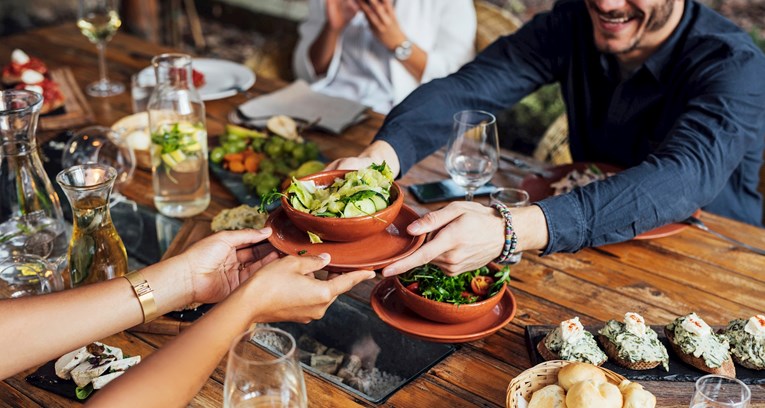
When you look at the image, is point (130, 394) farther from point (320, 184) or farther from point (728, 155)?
point (728, 155)

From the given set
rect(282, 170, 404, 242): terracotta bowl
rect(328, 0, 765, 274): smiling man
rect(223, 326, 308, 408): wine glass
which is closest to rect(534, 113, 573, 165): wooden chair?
rect(328, 0, 765, 274): smiling man

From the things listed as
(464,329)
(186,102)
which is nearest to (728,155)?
(464,329)

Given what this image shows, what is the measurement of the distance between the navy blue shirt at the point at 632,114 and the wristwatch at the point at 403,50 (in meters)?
0.68

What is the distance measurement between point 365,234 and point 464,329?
283mm

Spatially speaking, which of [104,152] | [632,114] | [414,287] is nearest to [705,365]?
[414,287]

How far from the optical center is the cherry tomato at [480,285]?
1.63m

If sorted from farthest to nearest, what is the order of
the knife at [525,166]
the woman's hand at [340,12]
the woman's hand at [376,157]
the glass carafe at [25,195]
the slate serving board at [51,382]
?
1. the woman's hand at [340,12]
2. the knife at [525,166]
3. the woman's hand at [376,157]
4. the glass carafe at [25,195]
5. the slate serving board at [51,382]

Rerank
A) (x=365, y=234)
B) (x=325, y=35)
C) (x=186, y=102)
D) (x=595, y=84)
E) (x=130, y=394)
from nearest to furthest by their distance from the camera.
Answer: (x=130, y=394) < (x=365, y=234) < (x=186, y=102) < (x=595, y=84) < (x=325, y=35)

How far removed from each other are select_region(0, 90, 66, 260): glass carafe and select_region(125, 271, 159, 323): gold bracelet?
0.50 metres

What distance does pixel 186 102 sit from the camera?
6.83ft

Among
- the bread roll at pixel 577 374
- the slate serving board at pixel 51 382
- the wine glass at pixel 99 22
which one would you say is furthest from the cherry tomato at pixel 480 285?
the wine glass at pixel 99 22

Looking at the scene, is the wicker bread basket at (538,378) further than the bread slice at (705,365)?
No

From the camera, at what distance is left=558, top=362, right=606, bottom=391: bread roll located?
1.25 m

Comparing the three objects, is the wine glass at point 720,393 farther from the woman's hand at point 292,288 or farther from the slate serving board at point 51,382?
the slate serving board at point 51,382
